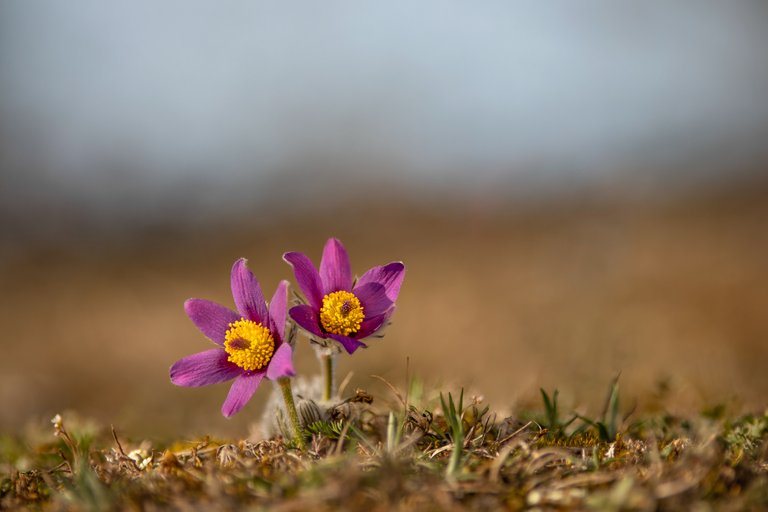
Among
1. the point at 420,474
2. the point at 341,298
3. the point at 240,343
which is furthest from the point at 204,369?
the point at 420,474

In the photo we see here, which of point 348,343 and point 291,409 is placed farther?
point 291,409

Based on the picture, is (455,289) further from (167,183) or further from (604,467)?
(167,183)

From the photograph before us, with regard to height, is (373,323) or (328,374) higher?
(373,323)

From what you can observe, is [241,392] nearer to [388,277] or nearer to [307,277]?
[307,277]

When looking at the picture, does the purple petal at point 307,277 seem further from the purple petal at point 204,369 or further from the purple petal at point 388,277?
the purple petal at point 204,369

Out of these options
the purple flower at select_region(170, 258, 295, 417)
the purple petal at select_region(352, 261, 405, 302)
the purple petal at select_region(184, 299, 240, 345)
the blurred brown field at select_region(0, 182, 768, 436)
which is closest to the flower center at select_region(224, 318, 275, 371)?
the purple flower at select_region(170, 258, 295, 417)

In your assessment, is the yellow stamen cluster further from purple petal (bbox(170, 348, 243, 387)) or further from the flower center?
purple petal (bbox(170, 348, 243, 387))

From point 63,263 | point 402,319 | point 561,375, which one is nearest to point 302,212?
point 63,263

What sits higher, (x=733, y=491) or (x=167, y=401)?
(x=733, y=491)
